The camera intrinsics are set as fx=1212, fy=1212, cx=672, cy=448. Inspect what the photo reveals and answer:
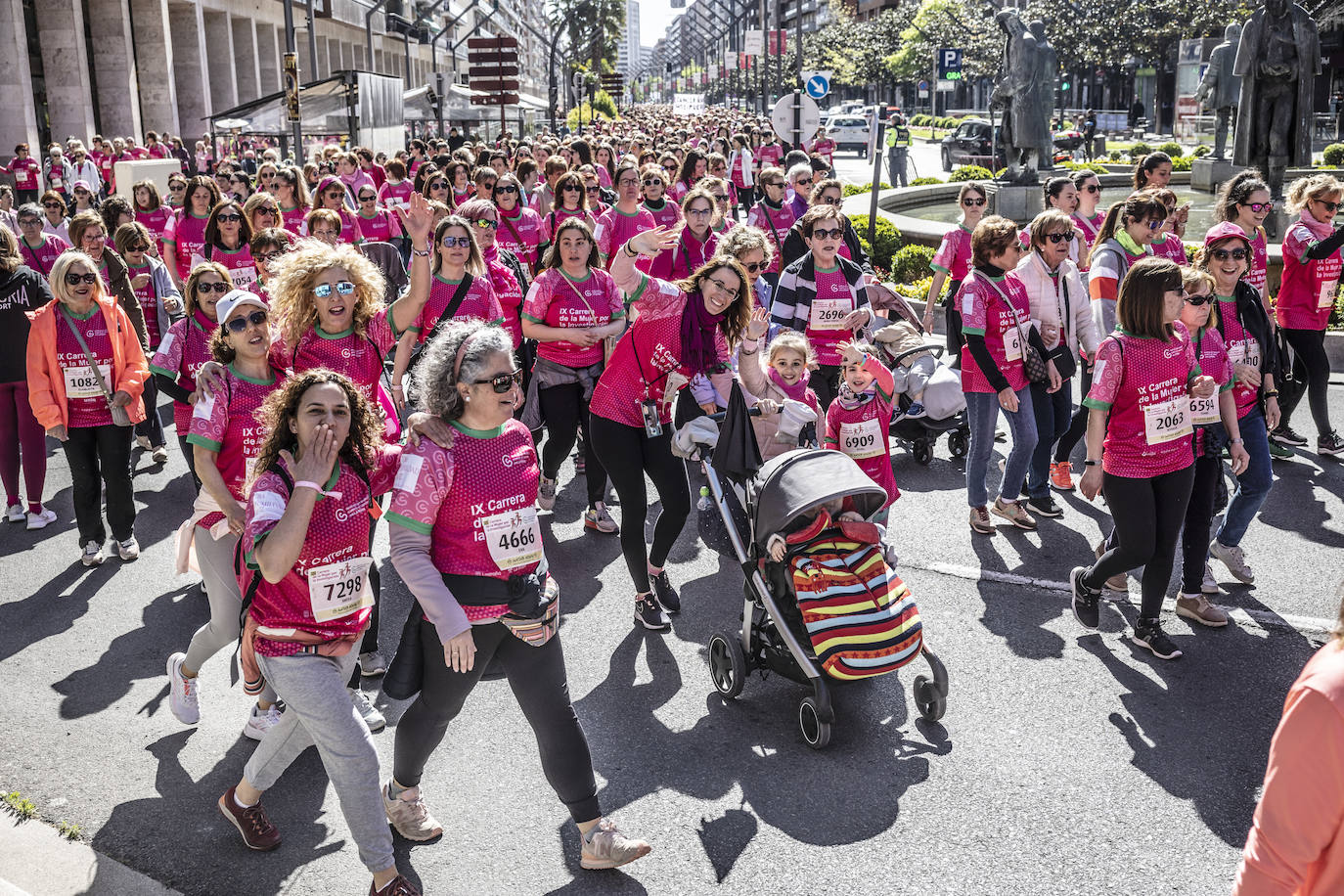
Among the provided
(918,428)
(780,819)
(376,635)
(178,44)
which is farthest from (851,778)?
(178,44)

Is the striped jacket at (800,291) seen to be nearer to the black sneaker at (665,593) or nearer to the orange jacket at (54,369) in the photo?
the black sneaker at (665,593)

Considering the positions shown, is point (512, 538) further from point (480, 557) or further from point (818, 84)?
point (818, 84)

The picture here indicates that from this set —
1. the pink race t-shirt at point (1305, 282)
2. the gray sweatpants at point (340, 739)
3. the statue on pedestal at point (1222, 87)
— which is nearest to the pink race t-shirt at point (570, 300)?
the gray sweatpants at point (340, 739)

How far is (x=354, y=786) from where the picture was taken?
146 inches

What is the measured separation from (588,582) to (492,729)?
1857 mm

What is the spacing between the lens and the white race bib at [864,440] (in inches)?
244

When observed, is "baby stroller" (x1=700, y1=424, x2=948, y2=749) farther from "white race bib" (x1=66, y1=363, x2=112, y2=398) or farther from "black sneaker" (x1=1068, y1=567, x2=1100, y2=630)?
"white race bib" (x1=66, y1=363, x2=112, y2=398)

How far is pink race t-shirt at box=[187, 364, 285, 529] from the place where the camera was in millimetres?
4684

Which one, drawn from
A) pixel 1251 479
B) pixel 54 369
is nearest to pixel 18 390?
pixel 54 369

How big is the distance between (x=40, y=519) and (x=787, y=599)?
5.43 m

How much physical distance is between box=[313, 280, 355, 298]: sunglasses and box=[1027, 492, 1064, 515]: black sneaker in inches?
182

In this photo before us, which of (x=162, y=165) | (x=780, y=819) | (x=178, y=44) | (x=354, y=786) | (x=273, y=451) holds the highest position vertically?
(x=178, y=44)

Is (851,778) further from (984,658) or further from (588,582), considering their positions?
(588,582)

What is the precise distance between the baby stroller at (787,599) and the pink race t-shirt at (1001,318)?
227cm
